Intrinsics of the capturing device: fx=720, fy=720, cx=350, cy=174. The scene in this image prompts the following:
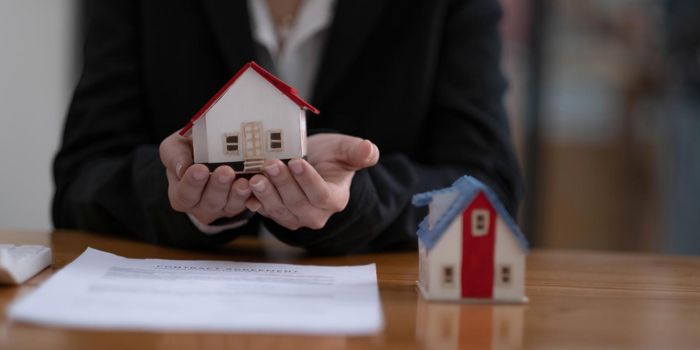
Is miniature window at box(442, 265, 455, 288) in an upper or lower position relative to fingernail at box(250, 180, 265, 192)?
lower

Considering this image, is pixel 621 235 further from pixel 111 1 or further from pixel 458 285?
pixel 458 285

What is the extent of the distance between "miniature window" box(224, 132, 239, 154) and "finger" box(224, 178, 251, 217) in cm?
3

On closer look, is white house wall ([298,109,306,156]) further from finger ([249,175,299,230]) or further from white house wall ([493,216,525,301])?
white house wall ([493,216,525,301])

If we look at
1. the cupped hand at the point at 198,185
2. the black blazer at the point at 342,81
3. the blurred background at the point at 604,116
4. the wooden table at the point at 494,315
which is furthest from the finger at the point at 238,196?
the blurred background at the point at 604,116

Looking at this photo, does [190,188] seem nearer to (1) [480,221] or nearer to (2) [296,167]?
(2) [296,167]

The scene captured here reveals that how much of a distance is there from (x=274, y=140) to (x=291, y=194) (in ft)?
0.20

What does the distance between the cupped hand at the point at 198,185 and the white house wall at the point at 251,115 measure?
0.03 m

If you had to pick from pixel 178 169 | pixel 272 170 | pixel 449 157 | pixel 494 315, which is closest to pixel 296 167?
pixel 272 170

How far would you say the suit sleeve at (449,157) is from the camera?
96cm

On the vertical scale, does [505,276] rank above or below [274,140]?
below

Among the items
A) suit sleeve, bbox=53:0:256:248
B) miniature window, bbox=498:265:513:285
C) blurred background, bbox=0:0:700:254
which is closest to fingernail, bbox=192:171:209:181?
suit sleeve, bbox=53:0:256:248

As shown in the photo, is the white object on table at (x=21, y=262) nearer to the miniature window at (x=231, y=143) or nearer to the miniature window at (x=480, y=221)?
the miniature window at (x=231, y=143)

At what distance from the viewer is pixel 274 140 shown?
2.58ft

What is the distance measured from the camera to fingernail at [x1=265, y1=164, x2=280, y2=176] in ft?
2.46
